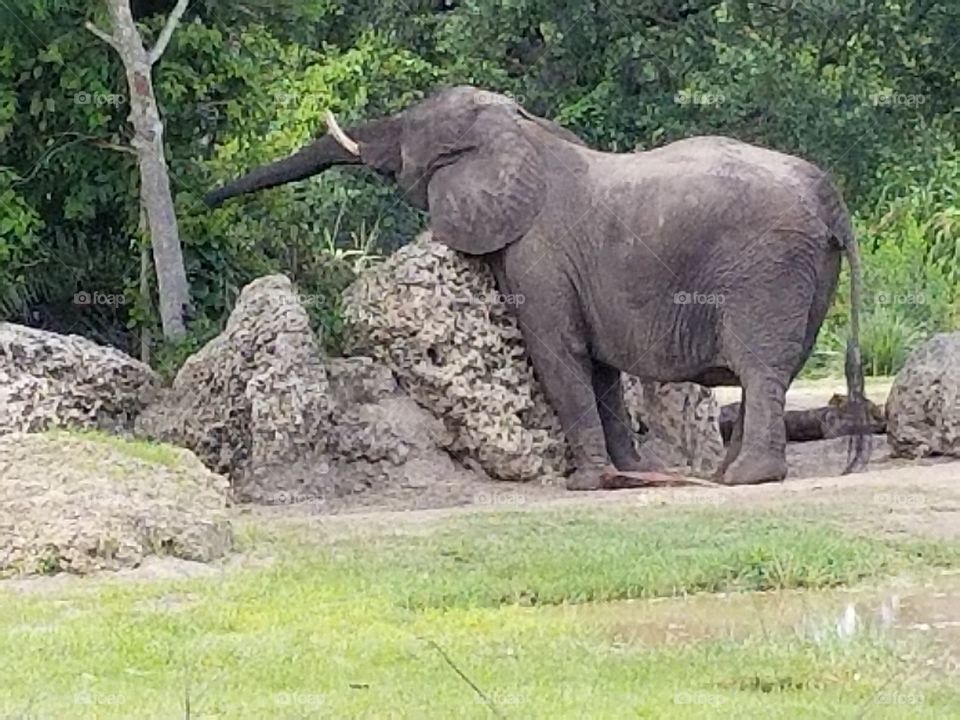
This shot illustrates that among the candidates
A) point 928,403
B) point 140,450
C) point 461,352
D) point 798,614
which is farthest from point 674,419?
point 798,614

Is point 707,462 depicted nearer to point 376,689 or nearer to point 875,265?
point 376,689

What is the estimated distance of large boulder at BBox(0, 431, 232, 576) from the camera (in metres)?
9.48

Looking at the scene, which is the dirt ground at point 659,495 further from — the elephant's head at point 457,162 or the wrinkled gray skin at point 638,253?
the elephant's head at point 457,162

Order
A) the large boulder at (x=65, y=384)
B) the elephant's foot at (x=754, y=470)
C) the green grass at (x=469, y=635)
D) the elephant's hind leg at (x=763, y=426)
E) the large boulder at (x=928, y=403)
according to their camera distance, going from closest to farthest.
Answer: the green grass at (x=469, y=635)
the large boulder at (x=65, y=384)
the elephant's foot at (x=754, y=470)
the elephant's hind leg at (x=763, y=426)
the large boulder at (x=928, y=403)

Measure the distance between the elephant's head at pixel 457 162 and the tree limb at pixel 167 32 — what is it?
1.30 metres

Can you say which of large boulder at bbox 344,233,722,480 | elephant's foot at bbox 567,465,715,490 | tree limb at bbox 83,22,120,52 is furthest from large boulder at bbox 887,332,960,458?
tree limb at bbox 83,22,120,52

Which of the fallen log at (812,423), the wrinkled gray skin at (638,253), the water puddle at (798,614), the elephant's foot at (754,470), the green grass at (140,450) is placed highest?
the wrinkled gray skin at (638,253)

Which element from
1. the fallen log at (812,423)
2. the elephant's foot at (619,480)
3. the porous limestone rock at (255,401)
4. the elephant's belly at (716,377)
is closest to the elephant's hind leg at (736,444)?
the elephant's belly at (716,377)

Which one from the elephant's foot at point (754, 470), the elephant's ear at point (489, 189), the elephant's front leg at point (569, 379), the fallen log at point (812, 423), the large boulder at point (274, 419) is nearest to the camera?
the large boulder at point (274, 419)

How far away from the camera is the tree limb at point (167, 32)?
44.5 ft

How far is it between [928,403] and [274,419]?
4.65 m

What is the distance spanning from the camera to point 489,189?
46.5 ft

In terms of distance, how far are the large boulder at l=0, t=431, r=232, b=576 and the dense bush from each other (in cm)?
382

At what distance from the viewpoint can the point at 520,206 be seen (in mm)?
14211
